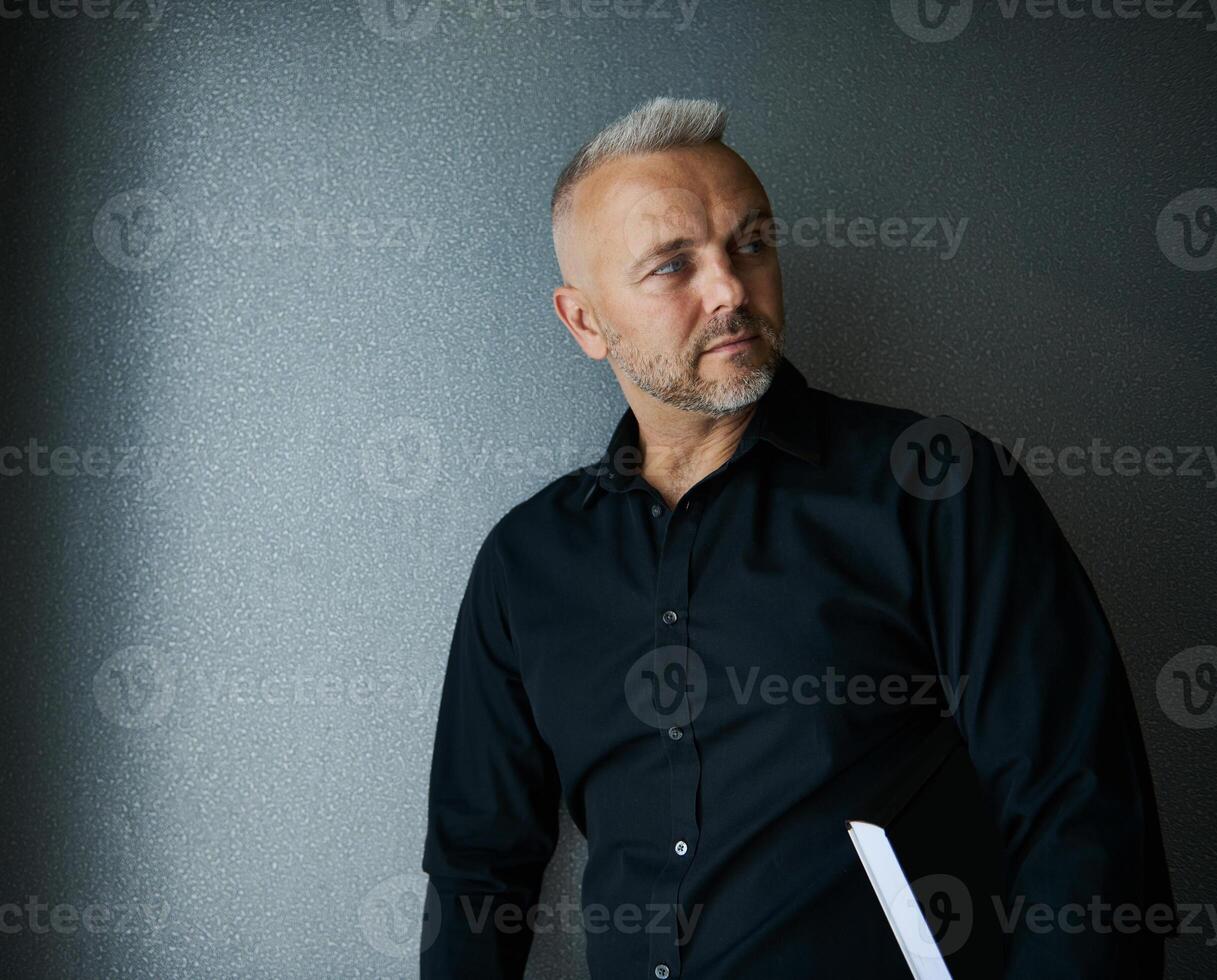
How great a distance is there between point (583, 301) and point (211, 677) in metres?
0.71

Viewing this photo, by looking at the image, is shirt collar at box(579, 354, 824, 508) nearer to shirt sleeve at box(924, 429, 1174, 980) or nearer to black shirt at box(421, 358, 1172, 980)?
black shirt at box(421, 358, 1172, 980)

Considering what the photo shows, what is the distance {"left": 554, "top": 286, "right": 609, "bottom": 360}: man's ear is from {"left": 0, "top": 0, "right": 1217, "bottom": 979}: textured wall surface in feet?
0.39

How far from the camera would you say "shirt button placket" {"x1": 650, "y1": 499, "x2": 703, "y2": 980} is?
1149mm

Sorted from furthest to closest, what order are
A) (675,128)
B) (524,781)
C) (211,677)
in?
(211,677), (524,781), (675,128)

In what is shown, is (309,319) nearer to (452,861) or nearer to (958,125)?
(452,861)

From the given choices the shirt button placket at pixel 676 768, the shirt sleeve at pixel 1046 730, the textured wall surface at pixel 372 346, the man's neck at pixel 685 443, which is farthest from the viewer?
the textured wall surface at pixel 372 346

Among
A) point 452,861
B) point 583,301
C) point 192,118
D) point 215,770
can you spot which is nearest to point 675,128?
point 583,301

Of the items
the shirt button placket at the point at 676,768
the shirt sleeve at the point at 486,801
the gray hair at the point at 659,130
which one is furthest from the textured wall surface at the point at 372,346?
the shirt button placket at the point at 676,768

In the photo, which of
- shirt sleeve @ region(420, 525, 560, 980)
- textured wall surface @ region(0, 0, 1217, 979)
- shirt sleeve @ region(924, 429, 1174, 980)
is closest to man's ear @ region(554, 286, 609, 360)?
textured wall surface @ region(0, 0, 1217, 979)

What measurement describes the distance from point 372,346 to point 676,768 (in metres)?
0.71

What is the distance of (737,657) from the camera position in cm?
115

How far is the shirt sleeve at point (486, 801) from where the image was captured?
131cm

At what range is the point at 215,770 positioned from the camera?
146 cm

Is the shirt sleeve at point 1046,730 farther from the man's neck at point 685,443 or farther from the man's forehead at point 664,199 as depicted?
the man's forehead at point 664,199
